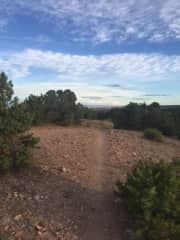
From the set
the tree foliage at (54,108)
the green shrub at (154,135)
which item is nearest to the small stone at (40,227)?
the green shrub at (154,135)

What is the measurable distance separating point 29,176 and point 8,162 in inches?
25.2

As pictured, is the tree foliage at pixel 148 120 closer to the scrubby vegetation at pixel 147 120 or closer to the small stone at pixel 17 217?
the scrubby vegetation at pixel 147 120

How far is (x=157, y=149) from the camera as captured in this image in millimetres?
9617

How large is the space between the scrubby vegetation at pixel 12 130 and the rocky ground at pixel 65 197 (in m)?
0.47

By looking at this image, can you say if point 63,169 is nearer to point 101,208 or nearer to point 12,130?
point 12,130

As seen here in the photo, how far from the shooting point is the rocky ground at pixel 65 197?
4184mm

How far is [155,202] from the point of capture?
400cm

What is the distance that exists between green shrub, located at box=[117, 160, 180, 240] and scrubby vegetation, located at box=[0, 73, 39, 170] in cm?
293

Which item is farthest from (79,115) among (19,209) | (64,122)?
(19,209)

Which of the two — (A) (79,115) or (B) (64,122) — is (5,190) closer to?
(B) (64,122)

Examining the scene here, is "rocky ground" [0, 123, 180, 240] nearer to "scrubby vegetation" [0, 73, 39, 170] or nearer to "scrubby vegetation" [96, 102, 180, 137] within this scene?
"scrubby vegetation" [0, 73, 39, 170]

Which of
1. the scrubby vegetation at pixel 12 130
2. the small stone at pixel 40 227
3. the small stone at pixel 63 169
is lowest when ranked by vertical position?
the small stone at pixel 40 227

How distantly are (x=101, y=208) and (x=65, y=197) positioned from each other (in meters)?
0.82

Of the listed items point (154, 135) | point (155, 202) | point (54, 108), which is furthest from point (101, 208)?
point (54, 108)
